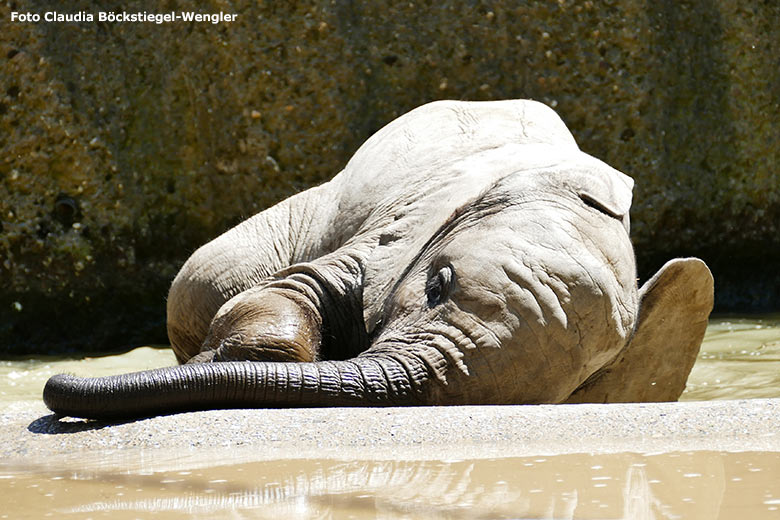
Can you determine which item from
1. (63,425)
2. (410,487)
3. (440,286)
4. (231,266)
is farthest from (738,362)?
(410,487)

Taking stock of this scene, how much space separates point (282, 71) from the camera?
863 centimetres

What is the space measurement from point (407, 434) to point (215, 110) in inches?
227

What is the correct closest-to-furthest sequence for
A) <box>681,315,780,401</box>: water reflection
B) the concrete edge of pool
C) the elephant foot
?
the concrete edge of pool, the elephant foot, <box>681,315,780,401</box>: water reflection

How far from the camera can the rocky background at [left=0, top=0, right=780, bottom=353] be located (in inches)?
334

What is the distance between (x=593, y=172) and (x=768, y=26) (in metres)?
5.38

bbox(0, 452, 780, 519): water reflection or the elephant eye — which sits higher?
the elephant eye

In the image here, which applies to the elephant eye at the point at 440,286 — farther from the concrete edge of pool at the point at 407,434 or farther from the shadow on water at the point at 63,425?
the shadow on water at the point at 63,425

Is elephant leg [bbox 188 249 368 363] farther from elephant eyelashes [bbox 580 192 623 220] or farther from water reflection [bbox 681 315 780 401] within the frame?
water reflection [bbox 681 315 780 401]

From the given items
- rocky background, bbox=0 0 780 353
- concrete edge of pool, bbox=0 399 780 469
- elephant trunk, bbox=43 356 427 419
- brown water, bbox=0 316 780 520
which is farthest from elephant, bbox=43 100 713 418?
rocky background, bbox=0 0 780 353

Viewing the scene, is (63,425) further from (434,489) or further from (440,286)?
(434,489)

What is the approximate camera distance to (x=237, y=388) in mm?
3865

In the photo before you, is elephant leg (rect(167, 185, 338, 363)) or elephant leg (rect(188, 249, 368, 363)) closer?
elephant leg (rect(188, 249, 368, 363))

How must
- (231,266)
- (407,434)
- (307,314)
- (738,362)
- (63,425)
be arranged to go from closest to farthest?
1. (407,434)
2. (63,425)
3. (307,314)
4. (231,266)
5. (738,362)

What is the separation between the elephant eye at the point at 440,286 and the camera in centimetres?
419
